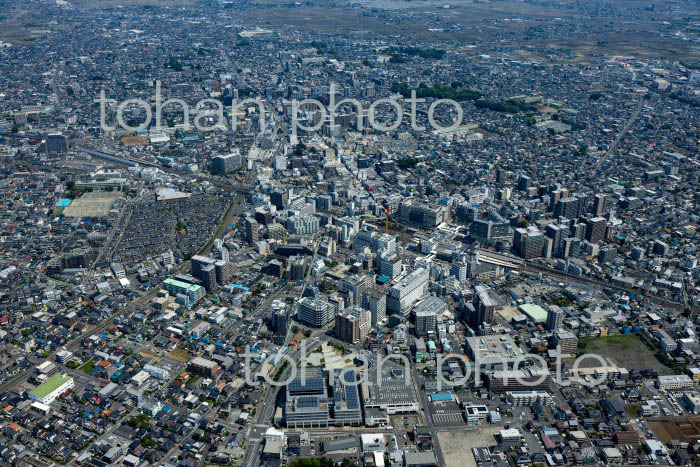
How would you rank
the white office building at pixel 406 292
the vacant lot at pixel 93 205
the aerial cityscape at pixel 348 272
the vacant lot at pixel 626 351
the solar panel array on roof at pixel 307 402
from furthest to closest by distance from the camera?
the vacant lot at pixel 93 205
the white office building at pixel 406 292
the vacant lot at pixel 626 351
the solar panel array on roof at pixel 307 402
the aerial cityscape at pixel 348 272

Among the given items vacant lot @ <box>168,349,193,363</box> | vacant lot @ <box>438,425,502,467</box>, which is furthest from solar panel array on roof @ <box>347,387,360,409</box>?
vacant lot @ <box>168,349,193,363</box>

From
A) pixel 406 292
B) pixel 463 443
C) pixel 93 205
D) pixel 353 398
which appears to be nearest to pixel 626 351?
pixel 463 443

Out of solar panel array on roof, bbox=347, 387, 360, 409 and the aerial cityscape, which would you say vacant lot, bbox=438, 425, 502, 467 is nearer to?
the aerial cityscape

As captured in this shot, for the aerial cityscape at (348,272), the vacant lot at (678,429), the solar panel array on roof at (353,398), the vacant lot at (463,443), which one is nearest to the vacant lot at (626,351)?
the aerial cityscape at (348,272)

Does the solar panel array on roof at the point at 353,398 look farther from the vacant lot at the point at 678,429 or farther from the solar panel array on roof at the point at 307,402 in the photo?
the vacant lot at the point at 678,429

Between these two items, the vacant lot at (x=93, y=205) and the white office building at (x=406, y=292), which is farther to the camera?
the vacant lot at (x=93, y=205)

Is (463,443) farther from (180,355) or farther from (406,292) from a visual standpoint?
(180,355)
